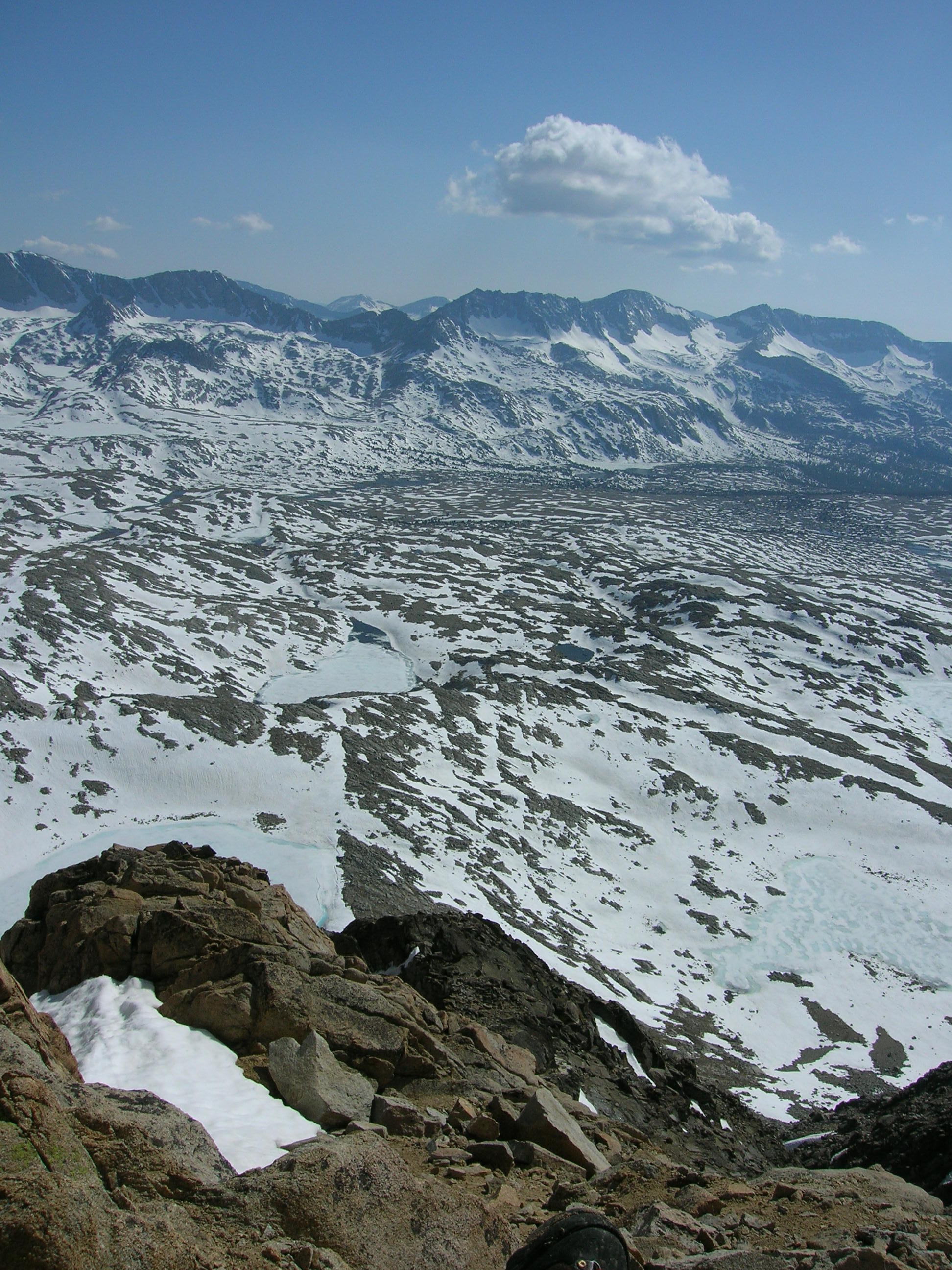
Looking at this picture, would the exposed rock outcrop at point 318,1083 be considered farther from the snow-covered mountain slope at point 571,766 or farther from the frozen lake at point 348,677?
the frozen lake at point 348,677

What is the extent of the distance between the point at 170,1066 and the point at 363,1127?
406 centimetres

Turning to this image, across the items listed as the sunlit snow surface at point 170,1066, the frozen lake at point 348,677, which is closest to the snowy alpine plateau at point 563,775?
the frozen lake at point 348,677

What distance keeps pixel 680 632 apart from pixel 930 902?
6405 centimetres

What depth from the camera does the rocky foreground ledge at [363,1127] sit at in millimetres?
8305

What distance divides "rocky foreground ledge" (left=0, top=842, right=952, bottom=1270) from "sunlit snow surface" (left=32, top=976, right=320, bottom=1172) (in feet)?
1.50

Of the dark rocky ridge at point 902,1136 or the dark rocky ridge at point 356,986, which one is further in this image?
the dark rocky ridge at point 902,1136

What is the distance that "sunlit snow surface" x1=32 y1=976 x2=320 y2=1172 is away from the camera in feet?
38.9

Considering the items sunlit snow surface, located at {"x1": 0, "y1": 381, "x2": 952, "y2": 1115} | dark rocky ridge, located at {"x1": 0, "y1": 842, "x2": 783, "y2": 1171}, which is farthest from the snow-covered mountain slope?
dark rocky ridge, located at {"x1": 0, "y1": 842, "x2": 783, "y2": 1171}

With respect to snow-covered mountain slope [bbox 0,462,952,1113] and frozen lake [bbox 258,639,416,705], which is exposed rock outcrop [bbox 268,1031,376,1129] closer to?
snow-covered mountain slope [bbox 0,462,952,1113]

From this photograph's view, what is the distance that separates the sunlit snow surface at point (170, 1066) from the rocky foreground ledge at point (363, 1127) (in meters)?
0.46

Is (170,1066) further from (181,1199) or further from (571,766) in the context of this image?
(571,766)

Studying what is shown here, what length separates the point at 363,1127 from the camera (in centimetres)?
1210

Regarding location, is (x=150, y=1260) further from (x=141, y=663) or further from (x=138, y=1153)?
(x=141, y=663)

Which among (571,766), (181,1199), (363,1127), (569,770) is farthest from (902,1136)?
(571,766)
